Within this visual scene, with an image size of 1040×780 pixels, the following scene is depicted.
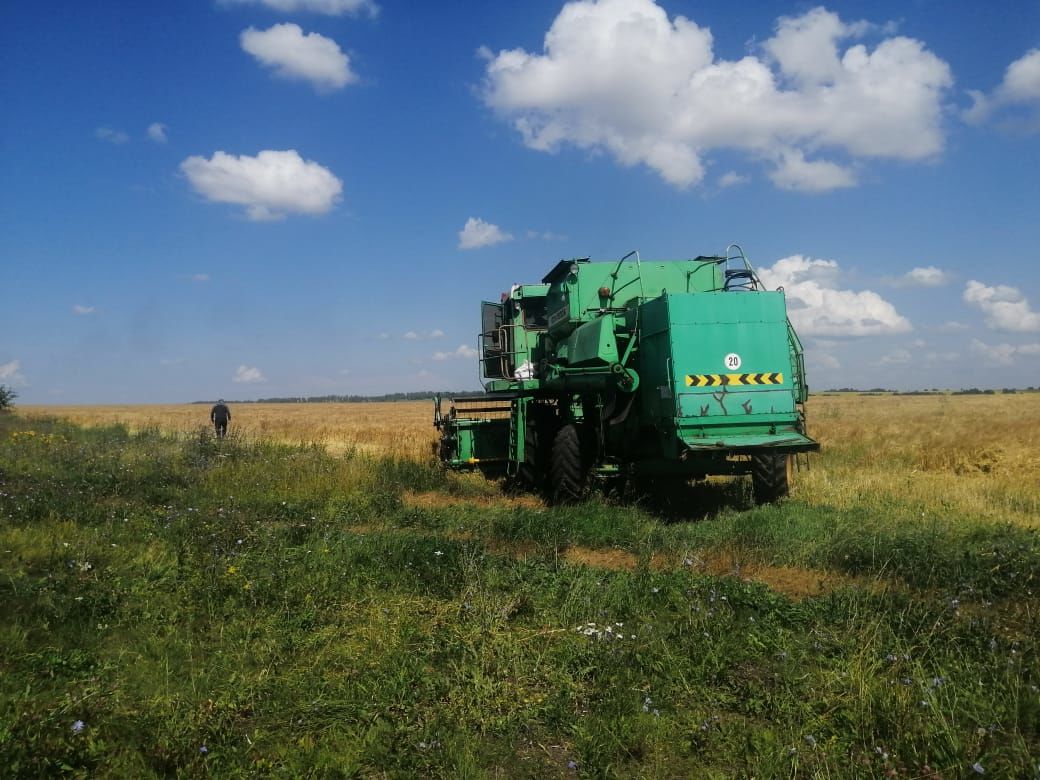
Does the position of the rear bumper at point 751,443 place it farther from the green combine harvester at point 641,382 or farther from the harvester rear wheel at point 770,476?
the harvester rear wheel at point 770,476

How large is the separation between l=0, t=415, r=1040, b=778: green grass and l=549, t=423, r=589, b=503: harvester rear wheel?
78.4 inches

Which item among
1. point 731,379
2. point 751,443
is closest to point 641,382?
point 731,379

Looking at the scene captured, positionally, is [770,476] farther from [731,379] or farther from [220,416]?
[220,416]

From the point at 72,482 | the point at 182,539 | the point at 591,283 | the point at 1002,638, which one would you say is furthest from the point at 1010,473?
the point at 72,482

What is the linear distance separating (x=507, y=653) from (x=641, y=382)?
212 inches

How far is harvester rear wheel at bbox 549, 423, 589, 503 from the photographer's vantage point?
927 centimetres

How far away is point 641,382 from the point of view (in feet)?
29.2

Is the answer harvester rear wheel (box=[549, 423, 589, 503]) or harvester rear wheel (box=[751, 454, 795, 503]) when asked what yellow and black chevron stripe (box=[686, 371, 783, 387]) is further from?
harvester rear wheel (box=[549, 423, 589, 503])

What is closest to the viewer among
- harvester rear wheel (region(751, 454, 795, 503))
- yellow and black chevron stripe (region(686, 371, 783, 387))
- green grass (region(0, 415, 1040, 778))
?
green grass (region(0, 415, 1040, 778))

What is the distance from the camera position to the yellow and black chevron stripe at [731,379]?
799 cm

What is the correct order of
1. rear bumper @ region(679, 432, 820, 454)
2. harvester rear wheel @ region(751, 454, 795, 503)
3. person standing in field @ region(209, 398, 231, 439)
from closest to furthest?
rear bumper @ region(679, 432, 820, 454), harvester rear wheel @ region(751, 454, 795, 503), person standing in field @ region(209, 398, 231, 439)

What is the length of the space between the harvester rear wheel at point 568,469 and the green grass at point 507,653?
1990mm

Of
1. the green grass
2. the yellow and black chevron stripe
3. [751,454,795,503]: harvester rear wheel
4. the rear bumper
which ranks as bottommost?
the green grass

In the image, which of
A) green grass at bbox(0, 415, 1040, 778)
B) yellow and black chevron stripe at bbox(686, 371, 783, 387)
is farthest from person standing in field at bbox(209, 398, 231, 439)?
yellow and black chevron stripe at bbox(686, 371, 783, 387)
